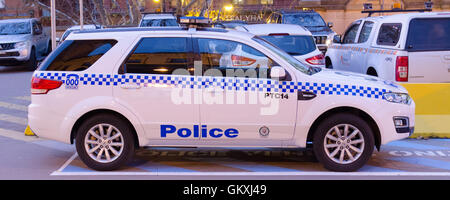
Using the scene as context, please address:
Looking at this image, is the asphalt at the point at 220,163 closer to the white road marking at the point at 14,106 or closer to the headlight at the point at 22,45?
the white road marking at the point at 14,106

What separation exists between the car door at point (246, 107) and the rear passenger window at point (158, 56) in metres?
0.37

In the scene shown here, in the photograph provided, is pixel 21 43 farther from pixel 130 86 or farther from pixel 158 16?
pixel 130 86

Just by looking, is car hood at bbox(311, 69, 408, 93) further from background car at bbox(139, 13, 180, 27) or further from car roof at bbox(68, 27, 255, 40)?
background car at bbox(139, 13, 180, 27)

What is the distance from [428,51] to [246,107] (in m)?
4.82

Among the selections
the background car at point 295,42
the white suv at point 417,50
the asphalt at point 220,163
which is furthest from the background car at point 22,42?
the white suv at point 417,50

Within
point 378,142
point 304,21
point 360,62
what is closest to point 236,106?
point 378,142

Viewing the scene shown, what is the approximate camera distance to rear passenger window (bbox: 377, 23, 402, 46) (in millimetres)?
10959

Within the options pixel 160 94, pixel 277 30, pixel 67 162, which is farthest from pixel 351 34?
pixel 67 162

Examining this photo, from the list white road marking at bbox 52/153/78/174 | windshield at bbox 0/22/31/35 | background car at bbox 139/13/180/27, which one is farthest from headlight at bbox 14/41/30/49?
white road marking at bbox 52/153/78/174

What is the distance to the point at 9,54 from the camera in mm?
22250

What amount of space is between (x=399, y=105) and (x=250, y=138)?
170 centimetres

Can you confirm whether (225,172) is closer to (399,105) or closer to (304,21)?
(399,105)

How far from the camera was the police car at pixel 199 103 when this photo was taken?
6.98m

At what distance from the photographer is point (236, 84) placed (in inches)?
275
